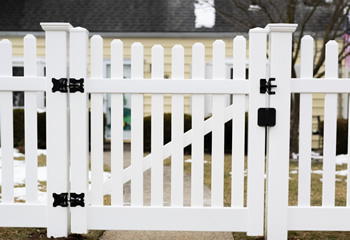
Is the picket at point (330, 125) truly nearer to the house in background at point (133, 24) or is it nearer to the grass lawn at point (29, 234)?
the grass lawn at point (29, 234)

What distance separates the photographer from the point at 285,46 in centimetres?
350

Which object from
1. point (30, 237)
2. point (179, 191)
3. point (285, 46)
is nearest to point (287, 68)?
point (285, 46)

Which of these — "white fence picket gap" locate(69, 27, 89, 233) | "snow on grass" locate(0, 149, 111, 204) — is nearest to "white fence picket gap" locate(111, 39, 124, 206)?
"white fence picket gap" locate(69, 27, 89, 233)

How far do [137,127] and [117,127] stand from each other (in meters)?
0.15

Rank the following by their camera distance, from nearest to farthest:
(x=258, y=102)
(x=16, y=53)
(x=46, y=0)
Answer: (x=258, y=102), (x=16, y=53), (x=46, y=0)

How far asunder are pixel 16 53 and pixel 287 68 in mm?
9792

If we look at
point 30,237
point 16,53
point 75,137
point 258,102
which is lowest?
point 30,237

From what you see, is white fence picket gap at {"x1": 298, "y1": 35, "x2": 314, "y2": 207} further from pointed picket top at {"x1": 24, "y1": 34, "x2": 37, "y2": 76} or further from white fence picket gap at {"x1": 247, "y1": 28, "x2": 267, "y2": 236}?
pointed picket top at {"x1": 24, "y1": 34, "x2": 37, "y2": 76}

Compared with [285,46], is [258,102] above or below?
below

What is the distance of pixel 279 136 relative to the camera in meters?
3.52

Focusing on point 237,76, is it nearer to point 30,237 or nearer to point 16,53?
point 30,237

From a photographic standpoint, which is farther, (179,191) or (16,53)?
(16,53)

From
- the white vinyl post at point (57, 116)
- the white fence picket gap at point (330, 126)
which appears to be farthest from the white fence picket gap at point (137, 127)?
the white fence picket gap at point (330, 126)

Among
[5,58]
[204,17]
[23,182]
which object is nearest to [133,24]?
[204,17]
